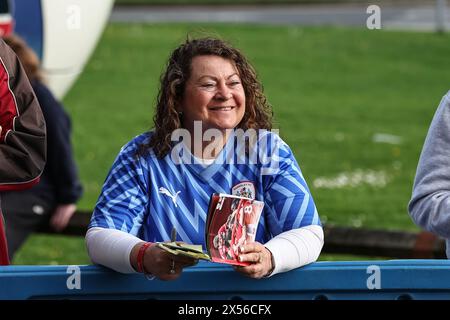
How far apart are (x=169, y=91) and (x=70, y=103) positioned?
11.3 metres

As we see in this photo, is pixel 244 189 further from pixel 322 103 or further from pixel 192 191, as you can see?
pixel 322 103

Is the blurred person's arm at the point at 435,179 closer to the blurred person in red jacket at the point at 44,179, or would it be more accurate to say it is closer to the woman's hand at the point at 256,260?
the woman's hand at the point at 256,260

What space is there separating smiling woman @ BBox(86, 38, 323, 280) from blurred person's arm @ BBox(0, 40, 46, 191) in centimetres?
23

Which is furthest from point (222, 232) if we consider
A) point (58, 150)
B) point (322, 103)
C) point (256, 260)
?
point (322, 103)

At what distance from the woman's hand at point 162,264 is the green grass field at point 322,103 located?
3.34 feet

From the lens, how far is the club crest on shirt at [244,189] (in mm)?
3301

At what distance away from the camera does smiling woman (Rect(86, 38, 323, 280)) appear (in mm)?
3273

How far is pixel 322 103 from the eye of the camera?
1470 centimetres

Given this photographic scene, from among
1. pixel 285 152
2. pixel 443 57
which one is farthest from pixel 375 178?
pixel 443 57

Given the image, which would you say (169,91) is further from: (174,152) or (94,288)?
(94,288)

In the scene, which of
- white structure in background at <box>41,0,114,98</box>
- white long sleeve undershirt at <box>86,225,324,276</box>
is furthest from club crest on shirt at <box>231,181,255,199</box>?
white structure in background at <box>41,0,114,98</box>

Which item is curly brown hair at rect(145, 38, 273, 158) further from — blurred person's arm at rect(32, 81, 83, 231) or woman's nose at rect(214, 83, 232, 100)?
blurred person's arm at rect(32, 81, 83, 231)

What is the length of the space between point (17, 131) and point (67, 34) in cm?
501

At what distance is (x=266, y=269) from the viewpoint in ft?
9.77
